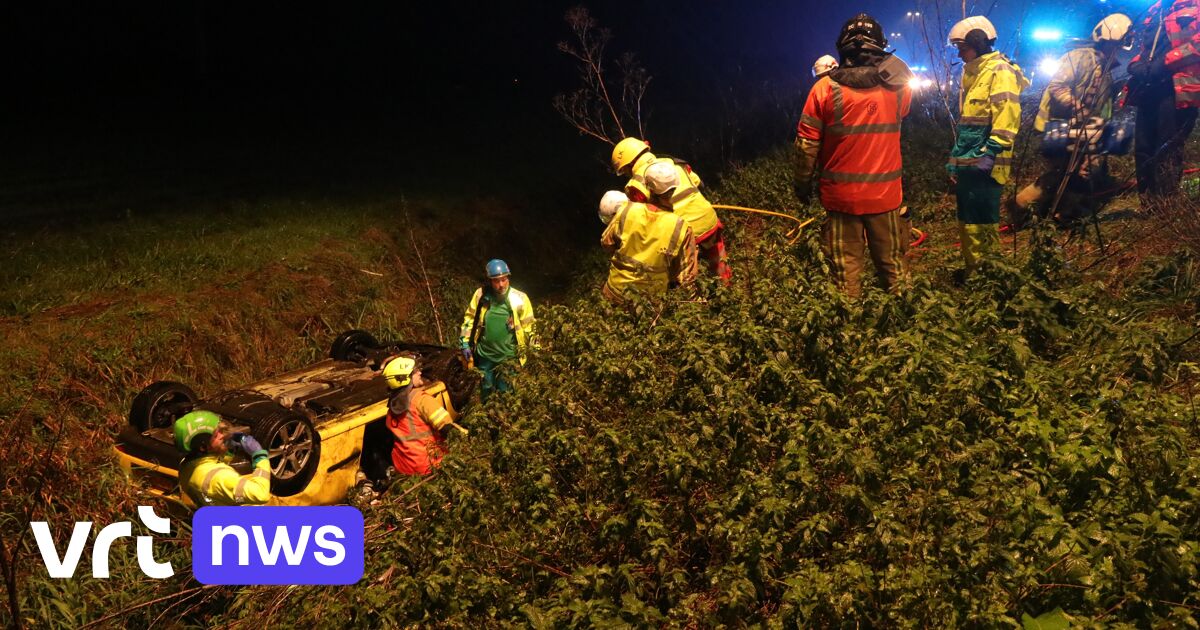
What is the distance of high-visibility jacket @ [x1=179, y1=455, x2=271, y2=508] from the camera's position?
5.45 meters

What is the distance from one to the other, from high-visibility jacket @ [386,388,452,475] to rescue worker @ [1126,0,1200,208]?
22.4 feet

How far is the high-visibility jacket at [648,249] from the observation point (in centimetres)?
628

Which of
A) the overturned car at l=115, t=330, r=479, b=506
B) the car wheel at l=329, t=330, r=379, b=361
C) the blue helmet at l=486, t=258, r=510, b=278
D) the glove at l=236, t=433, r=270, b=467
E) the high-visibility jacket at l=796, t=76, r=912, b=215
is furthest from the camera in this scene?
the car wheel at l=329, t=330, r=379, b=361

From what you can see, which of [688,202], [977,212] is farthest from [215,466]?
[977,212]

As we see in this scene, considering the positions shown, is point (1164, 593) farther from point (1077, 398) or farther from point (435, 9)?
point (435, 9)

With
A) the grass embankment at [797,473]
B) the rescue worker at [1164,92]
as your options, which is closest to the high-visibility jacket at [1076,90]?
the rescue worker at [1164,92]

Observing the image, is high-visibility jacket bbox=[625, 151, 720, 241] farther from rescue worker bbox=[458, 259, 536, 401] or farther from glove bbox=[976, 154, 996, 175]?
glove bbox=[976, 154, 996, 175]

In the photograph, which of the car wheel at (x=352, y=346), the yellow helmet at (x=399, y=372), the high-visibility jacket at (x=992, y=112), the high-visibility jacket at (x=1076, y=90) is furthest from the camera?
the high-visibility jacket at (x=1076, y=90)

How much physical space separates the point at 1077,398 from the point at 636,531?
8.90 ft

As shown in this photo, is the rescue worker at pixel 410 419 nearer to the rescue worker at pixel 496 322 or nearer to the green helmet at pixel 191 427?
the rescue worker at pixel 496 322

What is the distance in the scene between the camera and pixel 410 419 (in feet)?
21.6

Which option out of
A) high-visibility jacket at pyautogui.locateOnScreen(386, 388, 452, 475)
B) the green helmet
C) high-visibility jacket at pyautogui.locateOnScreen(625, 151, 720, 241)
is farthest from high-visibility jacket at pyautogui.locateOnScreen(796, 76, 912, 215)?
the green helmet

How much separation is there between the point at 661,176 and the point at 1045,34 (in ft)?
46.7

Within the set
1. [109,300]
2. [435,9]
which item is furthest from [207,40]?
[109,300]
